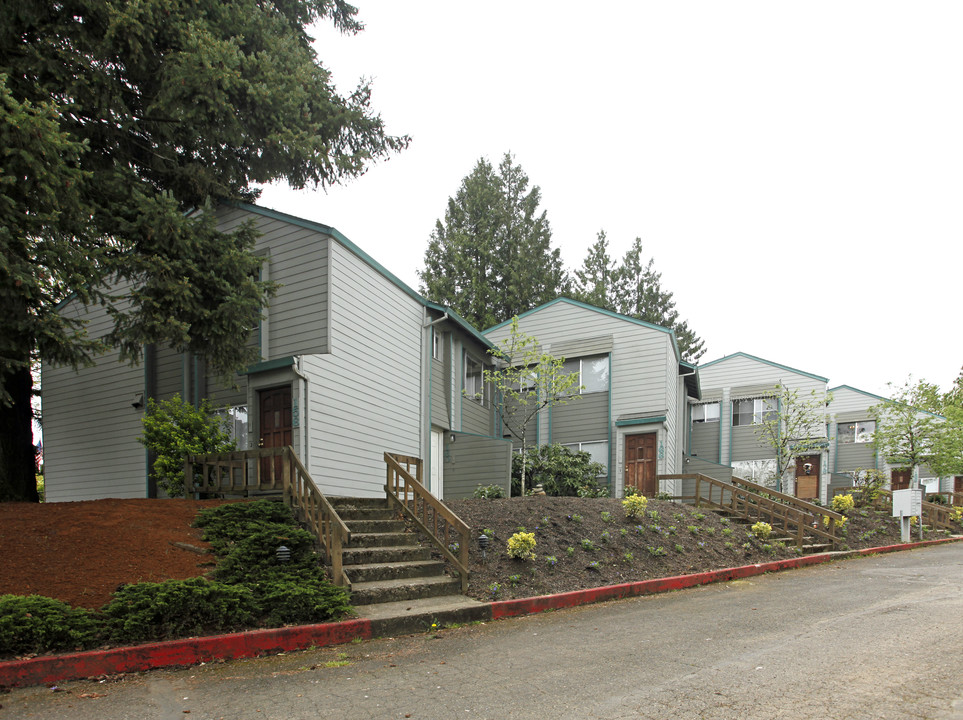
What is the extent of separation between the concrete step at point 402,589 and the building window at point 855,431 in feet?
96.8

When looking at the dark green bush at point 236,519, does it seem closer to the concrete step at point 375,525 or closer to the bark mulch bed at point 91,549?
the bark mulch bed at point 91,549

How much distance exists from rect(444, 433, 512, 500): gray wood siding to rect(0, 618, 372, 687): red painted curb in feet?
32.8

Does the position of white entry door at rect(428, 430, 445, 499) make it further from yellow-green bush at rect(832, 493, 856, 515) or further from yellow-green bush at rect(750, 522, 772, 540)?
yellow-green bush at rect(832, 493, 856, 515)

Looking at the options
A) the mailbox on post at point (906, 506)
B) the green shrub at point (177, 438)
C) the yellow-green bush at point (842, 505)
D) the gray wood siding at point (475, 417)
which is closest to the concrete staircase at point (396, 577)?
the green shrub at point (177, 438)

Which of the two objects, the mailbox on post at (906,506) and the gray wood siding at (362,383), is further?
the mailbox on post at (906,506)

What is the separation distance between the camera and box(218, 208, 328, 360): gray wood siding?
1247 centimetres

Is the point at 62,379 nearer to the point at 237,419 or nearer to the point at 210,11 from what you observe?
the point at 237,419

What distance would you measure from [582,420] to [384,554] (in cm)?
1278

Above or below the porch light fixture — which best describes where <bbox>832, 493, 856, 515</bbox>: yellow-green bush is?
below

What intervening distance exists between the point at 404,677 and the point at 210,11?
11099 millimetres

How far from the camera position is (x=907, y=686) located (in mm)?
4977

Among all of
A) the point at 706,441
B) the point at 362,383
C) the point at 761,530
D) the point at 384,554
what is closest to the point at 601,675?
the point at 384,554

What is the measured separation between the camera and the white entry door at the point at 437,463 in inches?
635

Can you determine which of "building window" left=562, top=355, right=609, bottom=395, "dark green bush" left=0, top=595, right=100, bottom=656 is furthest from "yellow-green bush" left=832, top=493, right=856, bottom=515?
"dark green bush" left=0, top=595, right=100, bottom=656
